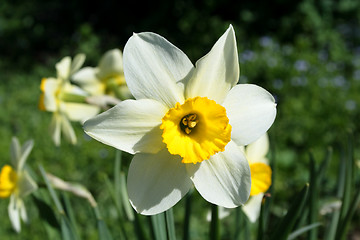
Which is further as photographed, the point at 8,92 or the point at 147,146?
the point at 8,92

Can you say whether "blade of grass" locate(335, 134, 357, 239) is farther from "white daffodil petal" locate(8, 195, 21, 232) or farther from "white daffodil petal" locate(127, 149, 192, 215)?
"white daffodil petal" locate(8, 195, 21, 232)

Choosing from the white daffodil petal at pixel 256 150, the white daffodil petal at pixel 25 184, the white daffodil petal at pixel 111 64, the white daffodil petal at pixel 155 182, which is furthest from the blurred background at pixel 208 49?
the white daffodil petal at pixel 155 182

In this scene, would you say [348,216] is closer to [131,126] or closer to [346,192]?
[346,192]

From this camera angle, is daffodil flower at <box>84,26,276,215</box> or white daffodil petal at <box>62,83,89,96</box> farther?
white daffodil petal at <box>62,83,89,96</box>

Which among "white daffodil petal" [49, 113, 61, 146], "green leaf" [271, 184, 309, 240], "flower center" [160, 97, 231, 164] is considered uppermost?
"flower center" [160, 97, 231, 164]

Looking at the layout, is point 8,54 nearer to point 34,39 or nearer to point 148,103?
point 34,39

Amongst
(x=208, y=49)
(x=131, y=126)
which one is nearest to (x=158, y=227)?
(x=131, y=126)

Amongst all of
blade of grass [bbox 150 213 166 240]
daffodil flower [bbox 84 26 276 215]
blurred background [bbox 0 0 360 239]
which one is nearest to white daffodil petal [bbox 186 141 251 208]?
daffodil flower [bbox 84 26 276 215]

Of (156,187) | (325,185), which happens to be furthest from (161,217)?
(325,185)
